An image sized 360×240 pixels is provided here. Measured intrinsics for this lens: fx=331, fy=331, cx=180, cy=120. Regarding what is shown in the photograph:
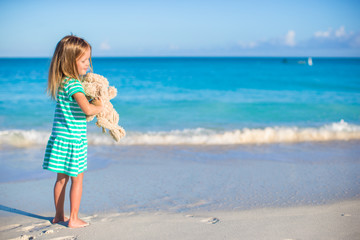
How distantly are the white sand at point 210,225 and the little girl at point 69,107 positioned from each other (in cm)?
29

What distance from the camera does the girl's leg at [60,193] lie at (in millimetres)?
2812

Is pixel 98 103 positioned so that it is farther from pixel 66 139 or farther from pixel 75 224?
pixel 75 224

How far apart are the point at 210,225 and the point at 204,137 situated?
440 cm

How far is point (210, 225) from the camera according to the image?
283 cm

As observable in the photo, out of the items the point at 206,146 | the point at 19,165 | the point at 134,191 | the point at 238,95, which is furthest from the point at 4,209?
the point at 238,95

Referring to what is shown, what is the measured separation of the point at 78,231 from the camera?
8.88 feet

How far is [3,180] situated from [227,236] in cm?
316

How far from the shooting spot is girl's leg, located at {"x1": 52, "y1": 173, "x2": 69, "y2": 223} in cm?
281

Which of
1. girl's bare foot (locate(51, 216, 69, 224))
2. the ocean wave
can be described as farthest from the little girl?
the ocean wave

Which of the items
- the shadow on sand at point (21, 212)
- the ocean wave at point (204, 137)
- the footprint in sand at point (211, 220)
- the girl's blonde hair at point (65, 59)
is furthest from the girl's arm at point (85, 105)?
the ocean wave at point (204, 137)

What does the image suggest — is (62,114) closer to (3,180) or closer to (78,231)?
(78,231)

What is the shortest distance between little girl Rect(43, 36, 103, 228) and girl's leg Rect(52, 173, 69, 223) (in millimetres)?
89

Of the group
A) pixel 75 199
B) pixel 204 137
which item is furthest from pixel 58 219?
pixel 204 137

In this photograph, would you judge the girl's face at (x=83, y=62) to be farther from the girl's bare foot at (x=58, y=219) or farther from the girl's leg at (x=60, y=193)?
the girl's bare foot at (x=58, y=219)
